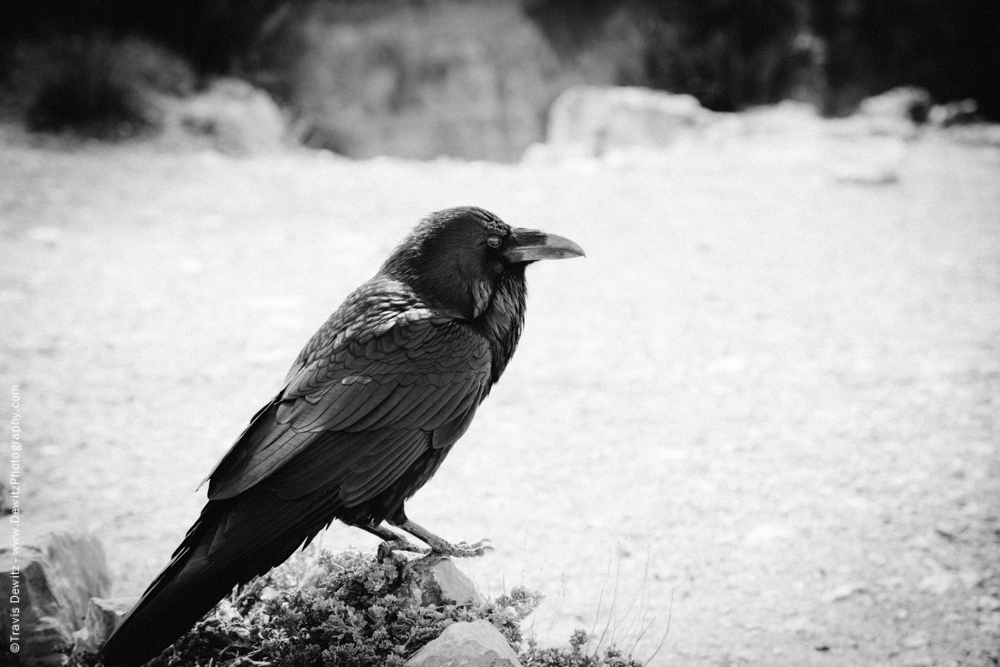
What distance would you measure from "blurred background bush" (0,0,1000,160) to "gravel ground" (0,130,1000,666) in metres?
1.61

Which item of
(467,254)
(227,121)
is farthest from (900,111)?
(467,254)

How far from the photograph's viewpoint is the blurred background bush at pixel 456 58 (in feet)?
31.9

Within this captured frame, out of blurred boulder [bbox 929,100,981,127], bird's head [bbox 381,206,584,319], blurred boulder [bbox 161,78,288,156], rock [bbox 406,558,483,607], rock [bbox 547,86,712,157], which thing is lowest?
rock [bbox 406,558,483,607]

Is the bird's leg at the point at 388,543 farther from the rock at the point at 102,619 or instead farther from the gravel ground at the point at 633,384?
the rock at the point at 102,619

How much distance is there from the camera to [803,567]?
3.35 metres

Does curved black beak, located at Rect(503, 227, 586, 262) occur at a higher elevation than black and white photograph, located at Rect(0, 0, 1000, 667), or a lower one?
higher

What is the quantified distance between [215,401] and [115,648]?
247cm

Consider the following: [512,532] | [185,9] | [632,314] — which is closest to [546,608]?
[512,532]

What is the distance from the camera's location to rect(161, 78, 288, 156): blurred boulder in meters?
9.59

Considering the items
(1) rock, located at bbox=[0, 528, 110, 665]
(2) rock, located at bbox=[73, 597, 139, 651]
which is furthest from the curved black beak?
(1) rock, located at bbox=[0, 528, 110, 665]

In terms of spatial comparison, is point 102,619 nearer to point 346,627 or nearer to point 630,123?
point 346,627

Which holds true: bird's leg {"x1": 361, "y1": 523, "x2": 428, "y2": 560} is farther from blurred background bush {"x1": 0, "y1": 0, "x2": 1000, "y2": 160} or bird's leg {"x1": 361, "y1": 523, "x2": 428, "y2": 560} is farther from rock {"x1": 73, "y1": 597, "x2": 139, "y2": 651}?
blurred background bush {"x1": 0, "y1": 0, "x2": 1000, "y2": 160}

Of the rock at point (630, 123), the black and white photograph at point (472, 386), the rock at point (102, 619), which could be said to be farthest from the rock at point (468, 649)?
the rock at point (630, 123)

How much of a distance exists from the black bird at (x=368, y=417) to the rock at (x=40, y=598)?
66 cm
